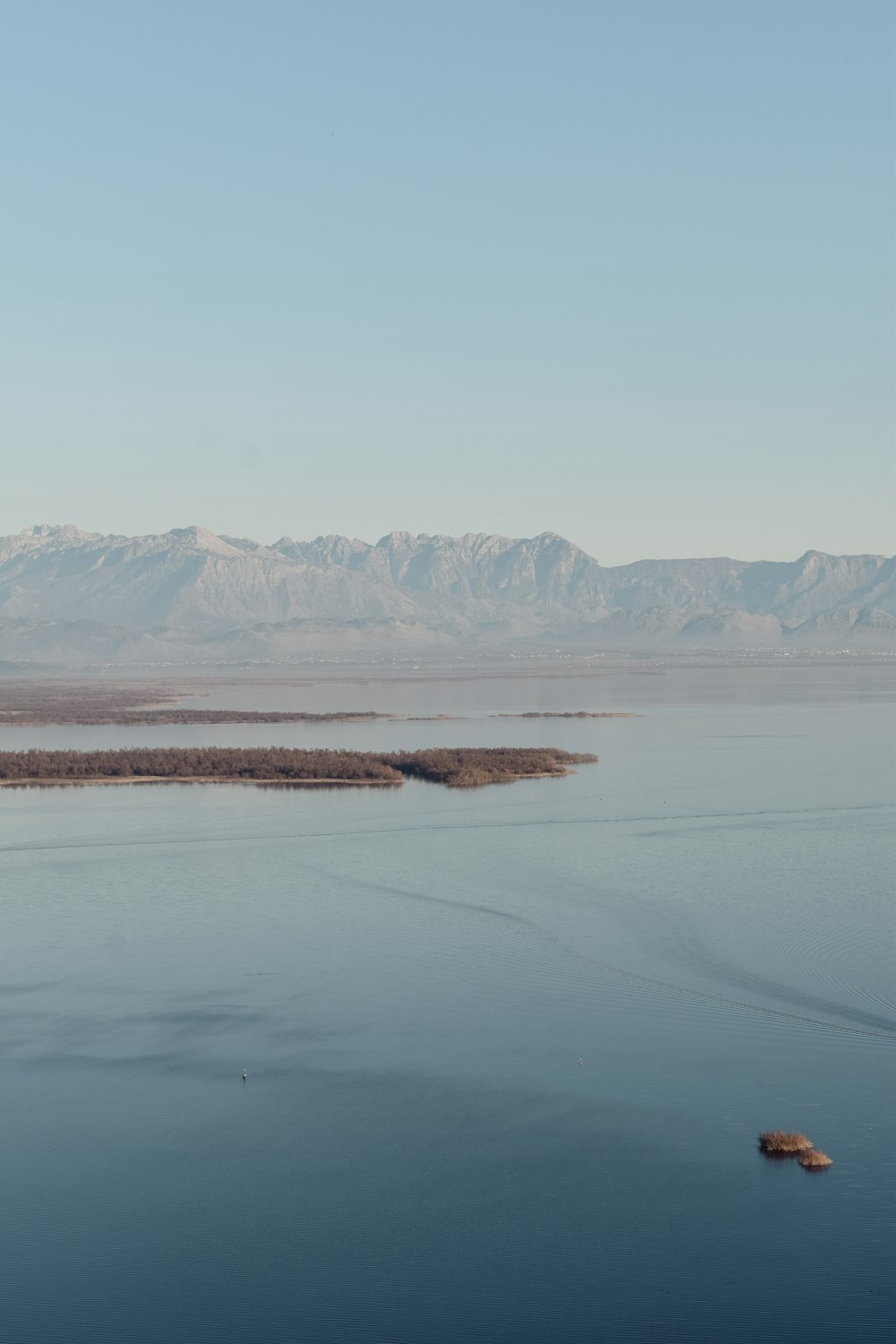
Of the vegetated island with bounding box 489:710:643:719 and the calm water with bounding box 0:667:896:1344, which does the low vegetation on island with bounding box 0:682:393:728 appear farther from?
the calm water with bounding box 0:667:896:1344

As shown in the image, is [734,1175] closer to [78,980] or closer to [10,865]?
[78,980]

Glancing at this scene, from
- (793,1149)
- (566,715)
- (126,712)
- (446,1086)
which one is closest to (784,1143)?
(793,1149)

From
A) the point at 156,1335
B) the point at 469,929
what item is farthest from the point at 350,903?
the point at 156,1335

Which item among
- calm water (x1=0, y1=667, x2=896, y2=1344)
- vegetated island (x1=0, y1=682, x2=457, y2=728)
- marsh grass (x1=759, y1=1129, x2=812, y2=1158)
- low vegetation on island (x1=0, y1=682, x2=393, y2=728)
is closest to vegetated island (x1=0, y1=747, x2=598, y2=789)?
calm water (x1=0, y1=667, x2=896, y2=1344)

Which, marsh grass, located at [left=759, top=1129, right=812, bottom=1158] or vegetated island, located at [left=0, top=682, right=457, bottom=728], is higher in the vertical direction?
vegetated island, located at [left=0, top=682, right=457, bottom=728]

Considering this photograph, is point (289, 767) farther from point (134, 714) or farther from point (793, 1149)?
point (134, 714)
